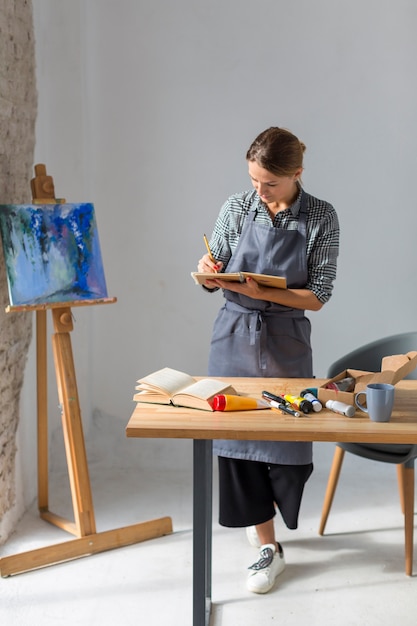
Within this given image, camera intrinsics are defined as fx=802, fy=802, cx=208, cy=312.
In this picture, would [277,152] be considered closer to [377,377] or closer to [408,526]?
[377,377]

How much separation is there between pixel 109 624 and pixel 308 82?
9.01ft

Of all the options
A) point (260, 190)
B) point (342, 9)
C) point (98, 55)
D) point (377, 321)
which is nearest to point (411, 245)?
point (377, 321)

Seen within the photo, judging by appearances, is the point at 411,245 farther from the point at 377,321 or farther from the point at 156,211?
the point at 156,211

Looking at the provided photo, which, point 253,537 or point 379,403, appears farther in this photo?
point 253,537

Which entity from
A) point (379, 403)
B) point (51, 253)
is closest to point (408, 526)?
point (379, 403)

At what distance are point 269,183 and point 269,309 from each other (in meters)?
0.47

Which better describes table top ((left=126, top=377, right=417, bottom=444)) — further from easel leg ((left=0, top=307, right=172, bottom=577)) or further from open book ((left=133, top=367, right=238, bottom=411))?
easel leg ((left=0, top=307, right=172, bottom=577))

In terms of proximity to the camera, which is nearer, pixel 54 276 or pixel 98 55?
pixel 54 276

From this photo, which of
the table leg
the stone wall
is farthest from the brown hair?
the stone wall

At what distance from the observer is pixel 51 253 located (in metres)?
3.31

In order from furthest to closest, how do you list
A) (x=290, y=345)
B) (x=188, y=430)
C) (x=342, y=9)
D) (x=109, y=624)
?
(x=342, y=9), (x=290, y=345), (x=109, y=624), (x=188, y=430)

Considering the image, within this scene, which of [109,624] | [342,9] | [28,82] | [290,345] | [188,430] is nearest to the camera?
[188,430]

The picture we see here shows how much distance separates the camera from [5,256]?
3186mm

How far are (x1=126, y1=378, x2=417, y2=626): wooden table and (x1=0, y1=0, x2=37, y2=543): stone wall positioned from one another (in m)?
1.20
